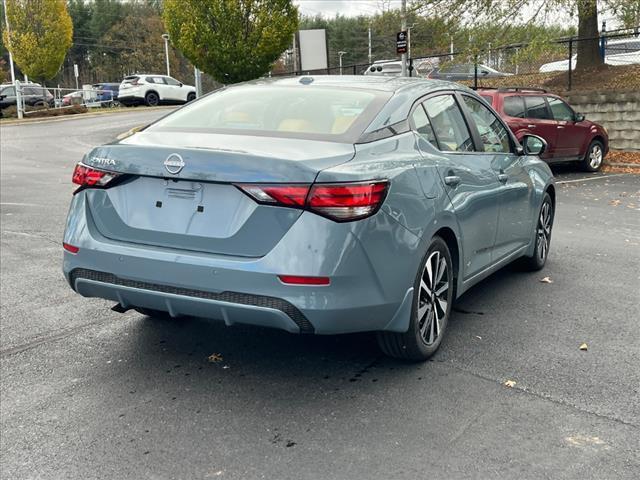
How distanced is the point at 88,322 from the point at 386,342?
2.27m

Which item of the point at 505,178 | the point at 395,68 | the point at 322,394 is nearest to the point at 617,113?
the point at 395,68

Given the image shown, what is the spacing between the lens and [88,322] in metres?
5.24

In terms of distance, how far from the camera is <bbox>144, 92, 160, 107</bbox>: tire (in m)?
39.8

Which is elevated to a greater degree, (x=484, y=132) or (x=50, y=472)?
(x=484, y=132)

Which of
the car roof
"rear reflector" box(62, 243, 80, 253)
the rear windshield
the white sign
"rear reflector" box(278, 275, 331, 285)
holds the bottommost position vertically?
"rear reflector" box(278, 275, 331, 285)

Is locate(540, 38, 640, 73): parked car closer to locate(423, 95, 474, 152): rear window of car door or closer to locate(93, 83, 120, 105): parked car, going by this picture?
locate(423, 95, 474, 152): rear window of car door

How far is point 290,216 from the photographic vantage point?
3.57 m

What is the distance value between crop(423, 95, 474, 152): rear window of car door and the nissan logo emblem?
5.67 ft

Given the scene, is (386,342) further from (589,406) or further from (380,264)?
(589,406)

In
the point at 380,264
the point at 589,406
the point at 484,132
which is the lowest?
the point at 589,406

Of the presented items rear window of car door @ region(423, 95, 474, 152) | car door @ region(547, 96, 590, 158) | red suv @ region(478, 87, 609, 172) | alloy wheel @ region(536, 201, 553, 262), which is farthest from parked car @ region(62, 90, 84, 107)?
rear window of car door @ region(423, 95, 474, 152)

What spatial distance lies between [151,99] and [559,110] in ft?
94.8

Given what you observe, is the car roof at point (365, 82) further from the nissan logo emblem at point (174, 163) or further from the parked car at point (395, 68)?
the parked car at point (395, 68)

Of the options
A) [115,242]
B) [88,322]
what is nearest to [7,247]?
[88,322]
